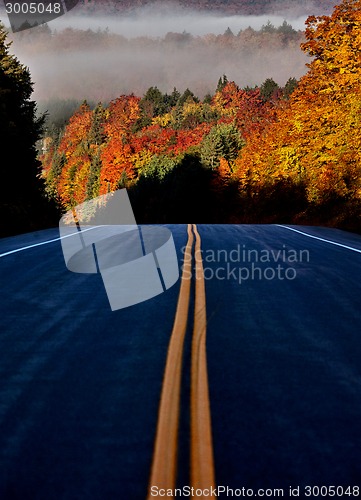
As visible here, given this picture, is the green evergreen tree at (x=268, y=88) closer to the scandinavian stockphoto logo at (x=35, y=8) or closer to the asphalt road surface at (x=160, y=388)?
the scandinavian stockphoto logo at (x=35, y=8)

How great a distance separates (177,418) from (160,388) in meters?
0.41

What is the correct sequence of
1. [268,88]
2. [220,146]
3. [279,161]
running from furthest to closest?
1. [268,88]
2. [220,146]
3. [279,161]

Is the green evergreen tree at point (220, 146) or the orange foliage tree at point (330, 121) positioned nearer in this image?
the orange foliage tree at point (330, 121)

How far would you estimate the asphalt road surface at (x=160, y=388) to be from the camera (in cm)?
246

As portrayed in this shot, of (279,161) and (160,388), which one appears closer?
(160,388)

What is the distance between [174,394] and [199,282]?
11.7 ft

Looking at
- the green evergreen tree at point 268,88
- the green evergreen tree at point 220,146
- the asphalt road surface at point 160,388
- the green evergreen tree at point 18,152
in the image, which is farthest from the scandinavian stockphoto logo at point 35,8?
the green evergreen tree at point 268,88

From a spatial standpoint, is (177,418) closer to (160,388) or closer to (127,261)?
(160,388)

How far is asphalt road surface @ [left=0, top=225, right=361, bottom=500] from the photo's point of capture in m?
2.46

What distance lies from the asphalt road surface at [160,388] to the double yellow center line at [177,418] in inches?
1.4

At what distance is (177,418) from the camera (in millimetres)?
2932

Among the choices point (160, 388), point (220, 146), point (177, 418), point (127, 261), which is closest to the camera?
point (177, 418)

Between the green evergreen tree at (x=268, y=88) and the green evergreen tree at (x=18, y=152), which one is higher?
the green evergreen tree at (x=268, y=88)

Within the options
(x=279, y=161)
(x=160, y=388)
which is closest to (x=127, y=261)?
(x=160, y=388)
